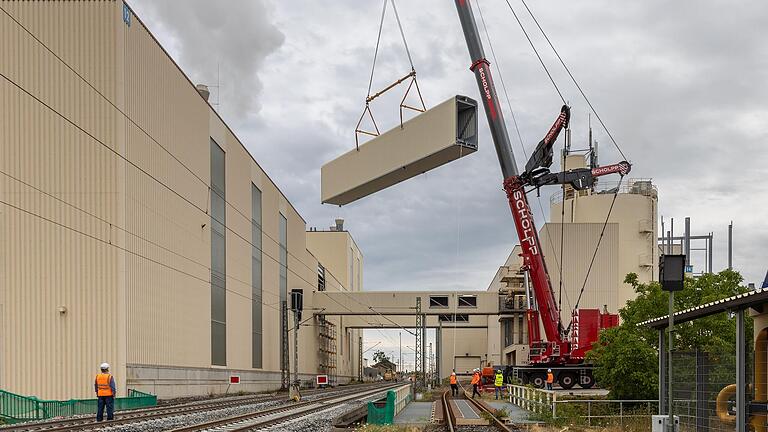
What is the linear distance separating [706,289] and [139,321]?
2223cm

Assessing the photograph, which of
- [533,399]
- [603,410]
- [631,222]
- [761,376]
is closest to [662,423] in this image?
[761,376]

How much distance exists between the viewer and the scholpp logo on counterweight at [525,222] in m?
38.7

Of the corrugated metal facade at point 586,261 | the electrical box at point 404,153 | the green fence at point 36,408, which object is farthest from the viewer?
the corrugated metal facade at point 586,261

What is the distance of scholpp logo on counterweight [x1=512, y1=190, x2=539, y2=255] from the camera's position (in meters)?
A: 38.7

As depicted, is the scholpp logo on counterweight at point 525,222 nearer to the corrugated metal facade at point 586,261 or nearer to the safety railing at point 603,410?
the safety railing at point 603,410

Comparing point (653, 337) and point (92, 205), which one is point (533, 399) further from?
point (92, 205)

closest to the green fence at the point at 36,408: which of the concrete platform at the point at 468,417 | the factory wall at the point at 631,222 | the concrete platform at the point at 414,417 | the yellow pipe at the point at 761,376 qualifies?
the concrete platform at the point at 414,417

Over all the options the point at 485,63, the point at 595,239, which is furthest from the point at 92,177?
the point at 595,239

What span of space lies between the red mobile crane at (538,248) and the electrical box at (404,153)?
14680 millimetres

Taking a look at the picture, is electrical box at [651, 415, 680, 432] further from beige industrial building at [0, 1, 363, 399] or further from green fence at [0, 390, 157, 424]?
beige industrial building at [0, 1, 363, 399]

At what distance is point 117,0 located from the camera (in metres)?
35.0

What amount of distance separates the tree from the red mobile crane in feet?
31.5

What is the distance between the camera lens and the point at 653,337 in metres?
27.4

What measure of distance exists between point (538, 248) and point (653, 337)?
11.9m
